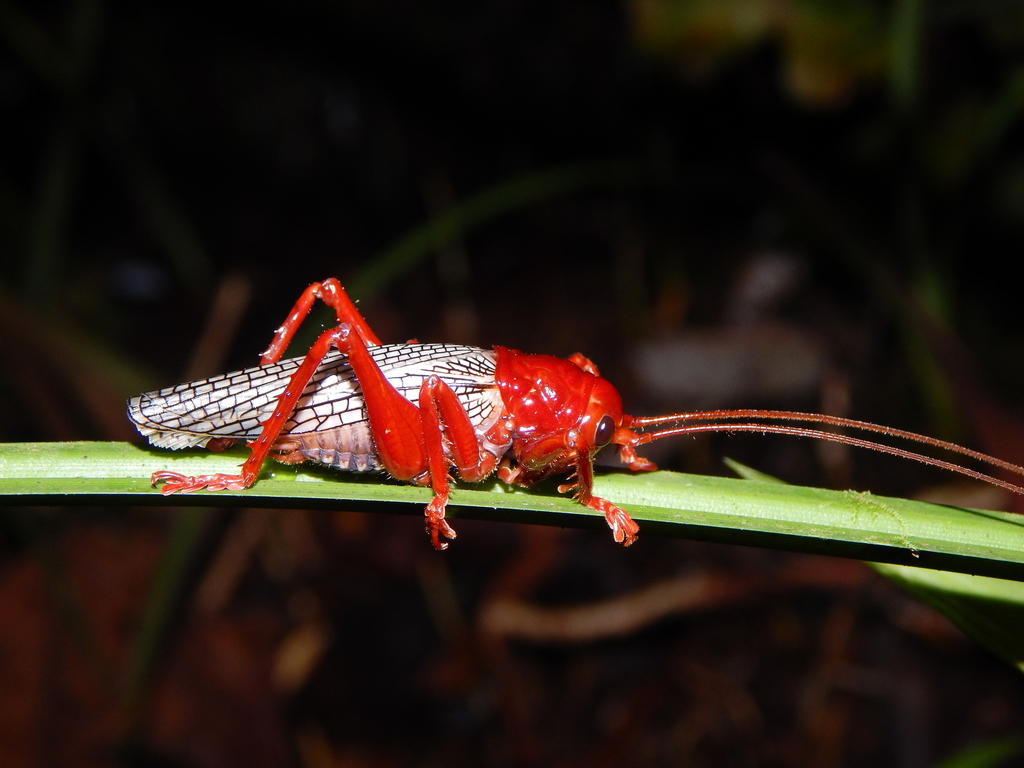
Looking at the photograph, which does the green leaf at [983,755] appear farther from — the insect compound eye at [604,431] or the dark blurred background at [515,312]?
the insect compound eye at [604,431]

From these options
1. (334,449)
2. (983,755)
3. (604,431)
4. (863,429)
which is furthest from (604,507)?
(983,755)

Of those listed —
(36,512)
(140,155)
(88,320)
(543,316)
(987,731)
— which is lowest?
(987,731)

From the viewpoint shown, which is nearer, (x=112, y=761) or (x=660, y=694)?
(x=112, y=761)

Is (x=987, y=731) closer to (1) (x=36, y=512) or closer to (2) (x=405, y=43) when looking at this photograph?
(1) (x=36, y=512)

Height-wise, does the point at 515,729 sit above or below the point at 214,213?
below

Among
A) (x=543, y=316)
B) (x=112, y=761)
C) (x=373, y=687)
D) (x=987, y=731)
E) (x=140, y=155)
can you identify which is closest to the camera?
(x=112, y=761)

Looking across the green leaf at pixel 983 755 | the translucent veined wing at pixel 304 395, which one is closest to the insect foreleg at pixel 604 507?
the translucent veined wing at pixel 304 395

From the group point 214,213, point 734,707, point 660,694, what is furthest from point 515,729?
point 214,213
